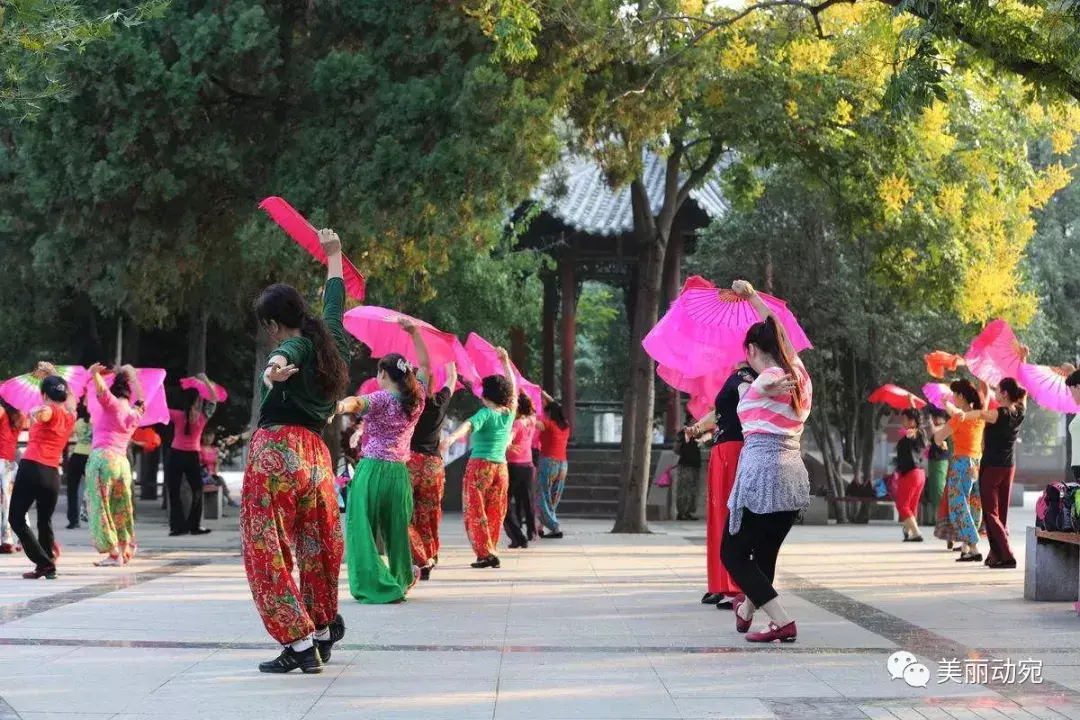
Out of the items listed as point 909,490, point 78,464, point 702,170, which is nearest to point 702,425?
point 909,490

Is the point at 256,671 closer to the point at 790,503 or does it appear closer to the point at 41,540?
the point at 790,503

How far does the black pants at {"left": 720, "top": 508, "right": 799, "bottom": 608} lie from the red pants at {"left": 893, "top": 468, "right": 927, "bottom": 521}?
1007 cm

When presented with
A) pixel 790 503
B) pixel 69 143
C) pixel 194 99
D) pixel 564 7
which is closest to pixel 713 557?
pixel 790 503

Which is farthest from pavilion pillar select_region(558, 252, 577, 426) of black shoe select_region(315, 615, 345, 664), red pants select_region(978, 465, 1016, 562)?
black shoe select_region(315, 615, 345, 664)

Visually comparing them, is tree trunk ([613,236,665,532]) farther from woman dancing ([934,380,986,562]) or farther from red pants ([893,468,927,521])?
woman dancing ([934,380,986,562])

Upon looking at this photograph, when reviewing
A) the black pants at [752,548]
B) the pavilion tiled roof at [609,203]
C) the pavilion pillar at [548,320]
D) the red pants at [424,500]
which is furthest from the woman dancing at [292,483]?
the pavilion pillar at [548,320]

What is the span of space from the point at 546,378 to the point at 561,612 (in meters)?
18.5

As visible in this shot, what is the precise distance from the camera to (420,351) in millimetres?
10289

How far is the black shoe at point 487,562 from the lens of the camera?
1340 centimetres

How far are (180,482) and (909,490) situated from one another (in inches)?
369

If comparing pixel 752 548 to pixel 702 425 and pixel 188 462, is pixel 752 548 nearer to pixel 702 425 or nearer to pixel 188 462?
pixel 702 425

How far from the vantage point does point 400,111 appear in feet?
47.8

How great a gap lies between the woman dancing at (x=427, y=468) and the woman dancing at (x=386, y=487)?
0.60m

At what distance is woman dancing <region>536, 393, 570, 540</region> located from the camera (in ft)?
61.0
